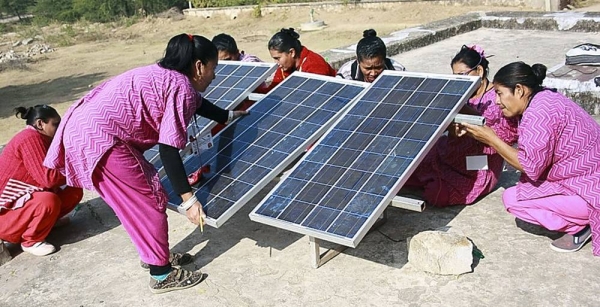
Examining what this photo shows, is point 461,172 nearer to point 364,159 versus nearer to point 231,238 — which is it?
point 364,159

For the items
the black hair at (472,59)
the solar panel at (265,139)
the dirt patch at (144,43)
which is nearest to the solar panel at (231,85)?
the solar panel at (265,139)

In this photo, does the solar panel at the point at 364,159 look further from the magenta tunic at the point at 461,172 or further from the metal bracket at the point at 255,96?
the metal bracket at the point at 255,96

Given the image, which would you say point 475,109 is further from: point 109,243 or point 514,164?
point 109,243

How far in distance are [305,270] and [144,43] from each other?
25.9m

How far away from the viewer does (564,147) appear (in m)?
3.69

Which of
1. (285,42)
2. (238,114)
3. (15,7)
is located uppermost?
(15,7)

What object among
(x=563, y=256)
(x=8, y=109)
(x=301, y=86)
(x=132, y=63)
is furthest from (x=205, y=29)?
(x=563, y=256)

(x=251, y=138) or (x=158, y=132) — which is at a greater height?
(x=158, y=132)

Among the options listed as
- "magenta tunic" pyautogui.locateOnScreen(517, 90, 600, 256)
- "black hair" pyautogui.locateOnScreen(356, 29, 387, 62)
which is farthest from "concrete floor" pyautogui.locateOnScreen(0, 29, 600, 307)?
"black hair" pyautogui.locateOnScreen(356, 29, 387, 62)

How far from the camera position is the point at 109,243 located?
4.79m

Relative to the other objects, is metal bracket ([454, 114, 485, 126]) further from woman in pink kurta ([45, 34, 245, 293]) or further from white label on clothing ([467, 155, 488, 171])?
woman in pink kurta ([45, 34, 245, 293])

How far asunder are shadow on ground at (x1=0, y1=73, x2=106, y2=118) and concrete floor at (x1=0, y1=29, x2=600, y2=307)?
12155 mm

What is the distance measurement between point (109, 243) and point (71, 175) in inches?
44.5

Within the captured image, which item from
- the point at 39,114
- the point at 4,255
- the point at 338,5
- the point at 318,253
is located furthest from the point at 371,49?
the point at 338,5
